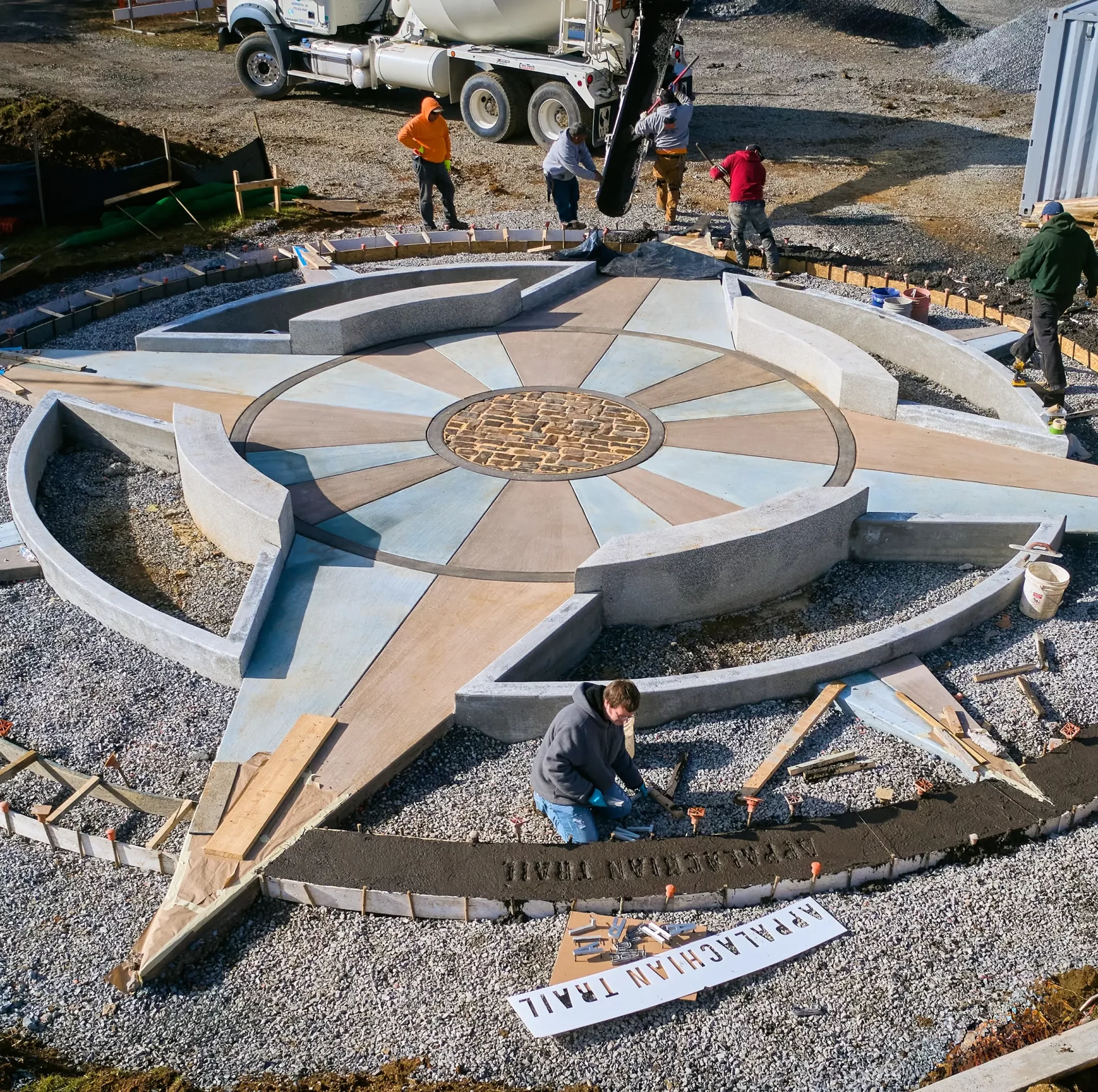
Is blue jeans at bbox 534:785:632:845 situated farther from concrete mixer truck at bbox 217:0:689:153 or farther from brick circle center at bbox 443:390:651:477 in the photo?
concrete mixer truck at bbox 217:0:689:153

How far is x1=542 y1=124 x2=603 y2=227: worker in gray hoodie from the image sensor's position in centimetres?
1825

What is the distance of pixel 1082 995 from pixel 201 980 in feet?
17.2

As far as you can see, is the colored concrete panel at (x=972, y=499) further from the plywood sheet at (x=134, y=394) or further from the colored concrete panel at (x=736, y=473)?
the plywood sheet at (x=134, y=394)

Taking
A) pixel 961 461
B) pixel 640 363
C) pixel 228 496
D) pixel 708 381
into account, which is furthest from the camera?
pixel 640 363

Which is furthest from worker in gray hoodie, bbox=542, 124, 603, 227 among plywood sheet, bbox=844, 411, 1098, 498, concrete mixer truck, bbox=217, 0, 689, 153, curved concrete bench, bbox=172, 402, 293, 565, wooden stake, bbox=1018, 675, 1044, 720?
wooden stake, bbox=1018, 675, 1044, 720

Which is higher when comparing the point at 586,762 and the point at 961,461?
the point at 586,762

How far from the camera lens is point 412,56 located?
25203 mm

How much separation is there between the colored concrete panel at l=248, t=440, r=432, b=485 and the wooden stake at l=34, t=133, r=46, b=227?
10.2 m

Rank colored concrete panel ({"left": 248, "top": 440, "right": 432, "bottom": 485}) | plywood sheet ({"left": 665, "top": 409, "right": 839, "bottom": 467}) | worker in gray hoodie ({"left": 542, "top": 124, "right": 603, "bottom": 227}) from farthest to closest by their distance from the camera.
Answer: worker in gray hoodie ({"left": 542, "top": 124, "right": 603, "bottom": 227}) < plywood sheet ({"left": 665, "top": 409, "right": 839, "bottom": 467}) < colored concrete panel ({"left": 248, "top": 440, "right": 432, "bottom": 485})

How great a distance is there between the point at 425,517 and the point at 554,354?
4.10 metres

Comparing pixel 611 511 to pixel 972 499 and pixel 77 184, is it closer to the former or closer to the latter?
pixel 972 499

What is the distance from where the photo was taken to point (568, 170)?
Result: 1847 cm

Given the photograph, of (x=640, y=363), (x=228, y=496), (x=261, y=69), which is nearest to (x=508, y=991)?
(x=228, y=496)

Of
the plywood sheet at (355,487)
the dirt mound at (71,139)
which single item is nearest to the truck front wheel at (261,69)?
the dirt mound at (71,139)
